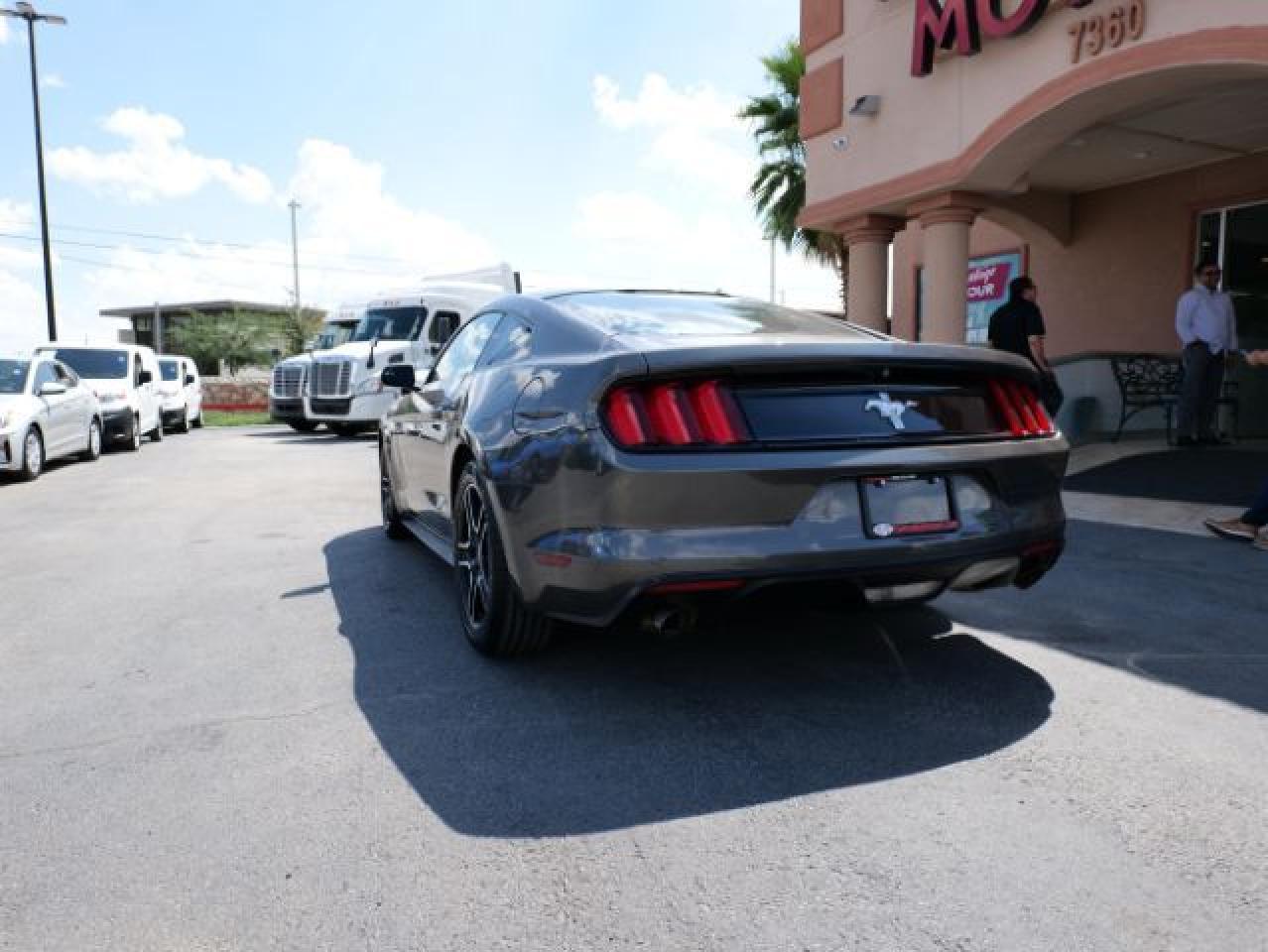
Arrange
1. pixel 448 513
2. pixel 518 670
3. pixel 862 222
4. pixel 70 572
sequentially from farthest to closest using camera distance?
pixel 862 222, pixel 70 572, pixel 448 513, pixel 518 670

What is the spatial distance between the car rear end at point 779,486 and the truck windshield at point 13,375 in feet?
34.7

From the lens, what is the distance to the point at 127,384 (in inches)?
618

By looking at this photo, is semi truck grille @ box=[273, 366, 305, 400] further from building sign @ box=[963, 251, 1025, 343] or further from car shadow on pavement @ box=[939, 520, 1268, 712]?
car shadow on pavement @ box=[939, 520, 1268, 712]

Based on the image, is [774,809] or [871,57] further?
[871,57]

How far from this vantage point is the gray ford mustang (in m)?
3.00

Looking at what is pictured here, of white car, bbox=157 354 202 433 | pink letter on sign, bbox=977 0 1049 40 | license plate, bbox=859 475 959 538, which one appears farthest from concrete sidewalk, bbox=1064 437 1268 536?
white car, bbox=157 354 202 433

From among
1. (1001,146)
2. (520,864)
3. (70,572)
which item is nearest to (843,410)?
(520,864)

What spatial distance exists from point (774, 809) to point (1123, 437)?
10.4 m

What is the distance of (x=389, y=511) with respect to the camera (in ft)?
21.1

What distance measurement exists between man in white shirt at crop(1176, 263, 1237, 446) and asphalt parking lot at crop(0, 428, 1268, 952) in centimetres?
574

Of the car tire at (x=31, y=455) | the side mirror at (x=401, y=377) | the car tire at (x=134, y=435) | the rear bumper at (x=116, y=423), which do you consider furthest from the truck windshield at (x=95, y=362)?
the side mirror at (x=401, y=377)

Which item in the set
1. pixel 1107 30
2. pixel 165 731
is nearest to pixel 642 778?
pixel 165 731

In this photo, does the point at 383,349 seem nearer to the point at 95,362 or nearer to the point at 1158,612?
the point at 95,362

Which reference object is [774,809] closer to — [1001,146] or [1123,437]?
[1001,146]
